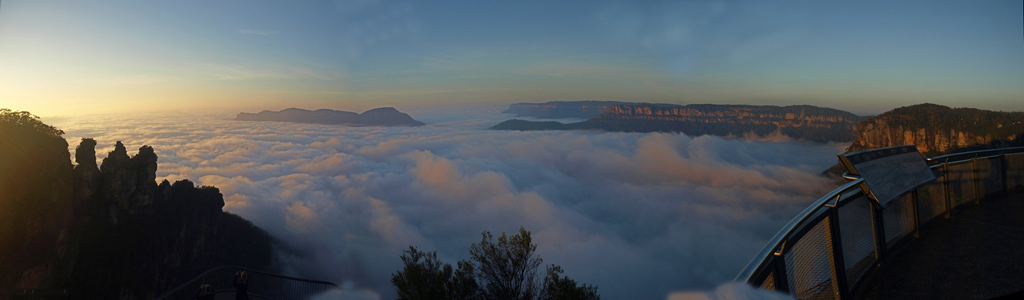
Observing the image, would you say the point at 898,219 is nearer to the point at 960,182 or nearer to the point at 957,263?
the point at 957,263

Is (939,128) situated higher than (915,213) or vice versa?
(915,213)

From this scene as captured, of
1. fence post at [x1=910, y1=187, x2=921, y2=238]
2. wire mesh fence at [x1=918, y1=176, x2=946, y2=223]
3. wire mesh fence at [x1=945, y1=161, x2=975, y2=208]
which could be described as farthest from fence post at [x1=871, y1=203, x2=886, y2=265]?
wire mesh fence at [x1=945, y1=161, x2=975, y2=208]

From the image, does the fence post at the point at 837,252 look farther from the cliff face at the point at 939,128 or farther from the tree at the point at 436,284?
the cliff face at the point at 939,128

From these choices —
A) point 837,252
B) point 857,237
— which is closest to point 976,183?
point 857,237

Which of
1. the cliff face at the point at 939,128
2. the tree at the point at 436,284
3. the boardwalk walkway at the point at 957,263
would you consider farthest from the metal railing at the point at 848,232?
the cliff face at the point at 939,128

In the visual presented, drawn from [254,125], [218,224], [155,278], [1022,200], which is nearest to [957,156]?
[1022,200]

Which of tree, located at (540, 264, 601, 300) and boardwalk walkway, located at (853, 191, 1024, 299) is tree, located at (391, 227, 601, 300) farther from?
boardwalk walkway, located at (853, 191, 1024, 299)
